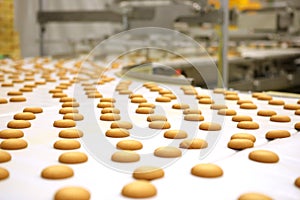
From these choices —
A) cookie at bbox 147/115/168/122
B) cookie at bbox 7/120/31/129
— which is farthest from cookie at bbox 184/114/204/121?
cookie at bbox 7/120/31/129

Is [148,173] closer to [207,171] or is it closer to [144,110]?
[207,171]

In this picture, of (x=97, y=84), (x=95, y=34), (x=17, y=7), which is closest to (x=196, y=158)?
(x=97, y=84)

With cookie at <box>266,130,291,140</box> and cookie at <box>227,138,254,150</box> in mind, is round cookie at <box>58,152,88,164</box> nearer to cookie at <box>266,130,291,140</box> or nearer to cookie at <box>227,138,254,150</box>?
cookie at <box>227,138,254,150</box>

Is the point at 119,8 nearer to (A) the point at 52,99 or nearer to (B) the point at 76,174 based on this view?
(A) the point at 52,99

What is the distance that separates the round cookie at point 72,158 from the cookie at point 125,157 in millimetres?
90

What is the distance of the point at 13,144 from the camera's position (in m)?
1.27

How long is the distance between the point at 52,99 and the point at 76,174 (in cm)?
126

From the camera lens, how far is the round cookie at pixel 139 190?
0.90 metres

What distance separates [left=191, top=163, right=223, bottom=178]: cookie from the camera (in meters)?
1.04

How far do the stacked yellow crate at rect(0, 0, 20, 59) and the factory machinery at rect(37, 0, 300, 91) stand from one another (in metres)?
0.81

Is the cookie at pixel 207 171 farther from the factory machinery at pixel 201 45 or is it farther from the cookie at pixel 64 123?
the factory machinery at pixel 201 45

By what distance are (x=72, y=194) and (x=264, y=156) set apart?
607mm

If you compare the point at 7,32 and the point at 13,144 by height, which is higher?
the point at 7,32

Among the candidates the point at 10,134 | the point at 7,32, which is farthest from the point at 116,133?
the point at 7,32
